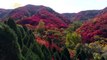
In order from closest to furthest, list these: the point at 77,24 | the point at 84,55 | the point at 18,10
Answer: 1. the point at 84,55
2. the point at 77,24
3. the point at 18,10

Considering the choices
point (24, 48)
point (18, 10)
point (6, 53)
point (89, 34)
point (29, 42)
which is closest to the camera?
point (6, 53)

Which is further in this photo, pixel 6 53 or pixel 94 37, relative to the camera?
pixel 94 37

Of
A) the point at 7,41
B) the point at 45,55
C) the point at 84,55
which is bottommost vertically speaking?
the point at 84,55

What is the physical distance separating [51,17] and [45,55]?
325 ft

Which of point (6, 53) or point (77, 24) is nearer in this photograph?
point (6, 53)

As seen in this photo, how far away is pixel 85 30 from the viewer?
346ft

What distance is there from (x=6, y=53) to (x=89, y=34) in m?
73.5

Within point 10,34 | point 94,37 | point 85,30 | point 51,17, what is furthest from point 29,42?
point 51,17

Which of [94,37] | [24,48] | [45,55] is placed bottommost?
[94,37]

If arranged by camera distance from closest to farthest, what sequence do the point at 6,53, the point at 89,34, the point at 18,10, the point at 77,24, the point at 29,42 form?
the point at 6,53 → the point at 29,42 → the point at 89,34 → the point at 77,24 → the point at 18,10

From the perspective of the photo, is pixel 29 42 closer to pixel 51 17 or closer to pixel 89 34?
pixel 89 34

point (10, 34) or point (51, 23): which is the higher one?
point (10, 34)

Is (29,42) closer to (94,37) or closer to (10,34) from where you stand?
(10,34)

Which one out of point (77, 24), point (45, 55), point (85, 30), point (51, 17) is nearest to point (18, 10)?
point (51, 17)
